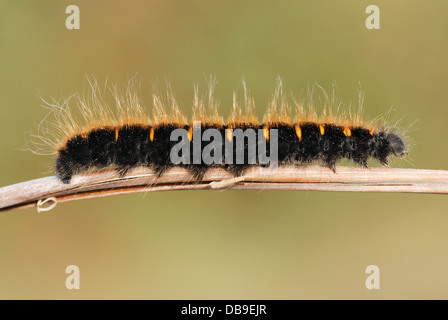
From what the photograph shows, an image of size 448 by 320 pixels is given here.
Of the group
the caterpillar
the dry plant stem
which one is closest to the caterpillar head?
the caterpillar

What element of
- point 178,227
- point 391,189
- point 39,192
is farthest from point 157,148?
point 178,227

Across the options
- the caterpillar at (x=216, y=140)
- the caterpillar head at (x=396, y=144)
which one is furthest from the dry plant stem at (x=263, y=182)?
the caterpillar head at (x=396, y=144)

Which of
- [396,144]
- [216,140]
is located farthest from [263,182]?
[396,144]

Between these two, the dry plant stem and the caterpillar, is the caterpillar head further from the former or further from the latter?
the dry plant stem

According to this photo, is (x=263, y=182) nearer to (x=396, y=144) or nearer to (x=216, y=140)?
(x=216, y=140)

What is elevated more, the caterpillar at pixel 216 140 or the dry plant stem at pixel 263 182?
the caterpillar at pixel 216 140

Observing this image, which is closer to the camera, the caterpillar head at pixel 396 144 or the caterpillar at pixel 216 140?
the caterpillar at pixel 216 140

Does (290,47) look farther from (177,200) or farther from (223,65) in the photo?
(177,200)

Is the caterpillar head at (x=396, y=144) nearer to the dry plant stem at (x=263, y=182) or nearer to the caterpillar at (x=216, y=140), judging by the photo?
the caterpillar at (x=216, y=140)
